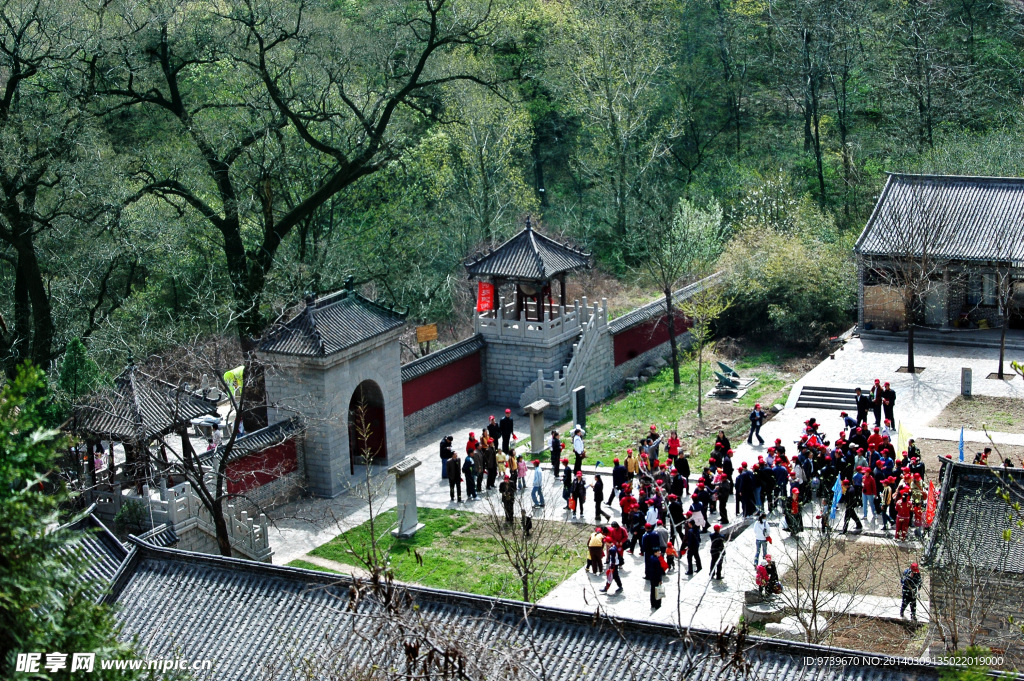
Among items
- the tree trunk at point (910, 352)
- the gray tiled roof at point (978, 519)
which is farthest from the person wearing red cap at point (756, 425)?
the gray tiled roof at point (978, 519)

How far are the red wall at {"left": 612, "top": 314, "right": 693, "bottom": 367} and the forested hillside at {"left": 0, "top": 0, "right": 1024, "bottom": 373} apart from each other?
2066mm

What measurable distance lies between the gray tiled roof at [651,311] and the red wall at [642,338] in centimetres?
19

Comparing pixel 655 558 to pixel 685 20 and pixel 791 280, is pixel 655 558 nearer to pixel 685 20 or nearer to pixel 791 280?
pixel 791 280

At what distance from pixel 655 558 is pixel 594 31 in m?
32.9

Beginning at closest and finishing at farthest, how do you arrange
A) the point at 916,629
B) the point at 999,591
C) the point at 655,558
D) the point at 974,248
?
the point at 999,591 → the point at 916,629 → the point at 655,558 → the point at 974,248

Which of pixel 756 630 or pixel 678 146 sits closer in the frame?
pixel 756 630

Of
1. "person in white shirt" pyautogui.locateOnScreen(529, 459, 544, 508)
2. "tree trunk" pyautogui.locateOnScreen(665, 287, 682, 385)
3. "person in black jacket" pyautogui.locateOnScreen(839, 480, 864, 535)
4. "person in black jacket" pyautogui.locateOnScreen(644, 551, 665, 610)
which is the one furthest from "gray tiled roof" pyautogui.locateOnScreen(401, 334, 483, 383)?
"person in black jacket" pyautogui.locateOnScreen(839, 480, 864, 535)

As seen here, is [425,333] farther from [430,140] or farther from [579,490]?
[579,490]

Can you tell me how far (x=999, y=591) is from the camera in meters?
16.4

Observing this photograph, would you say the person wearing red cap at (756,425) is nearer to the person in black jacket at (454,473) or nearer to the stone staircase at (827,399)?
the stone staircase at (827,399)

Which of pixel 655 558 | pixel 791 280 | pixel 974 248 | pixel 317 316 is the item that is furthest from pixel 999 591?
pixel 791 280

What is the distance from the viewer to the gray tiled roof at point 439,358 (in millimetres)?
32188

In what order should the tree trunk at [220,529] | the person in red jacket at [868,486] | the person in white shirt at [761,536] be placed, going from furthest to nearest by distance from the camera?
the person in red jacket at [868,486] < the tree trunk at [220,529] < the person in white shirt at [761,536]

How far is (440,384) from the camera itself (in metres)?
33.6
